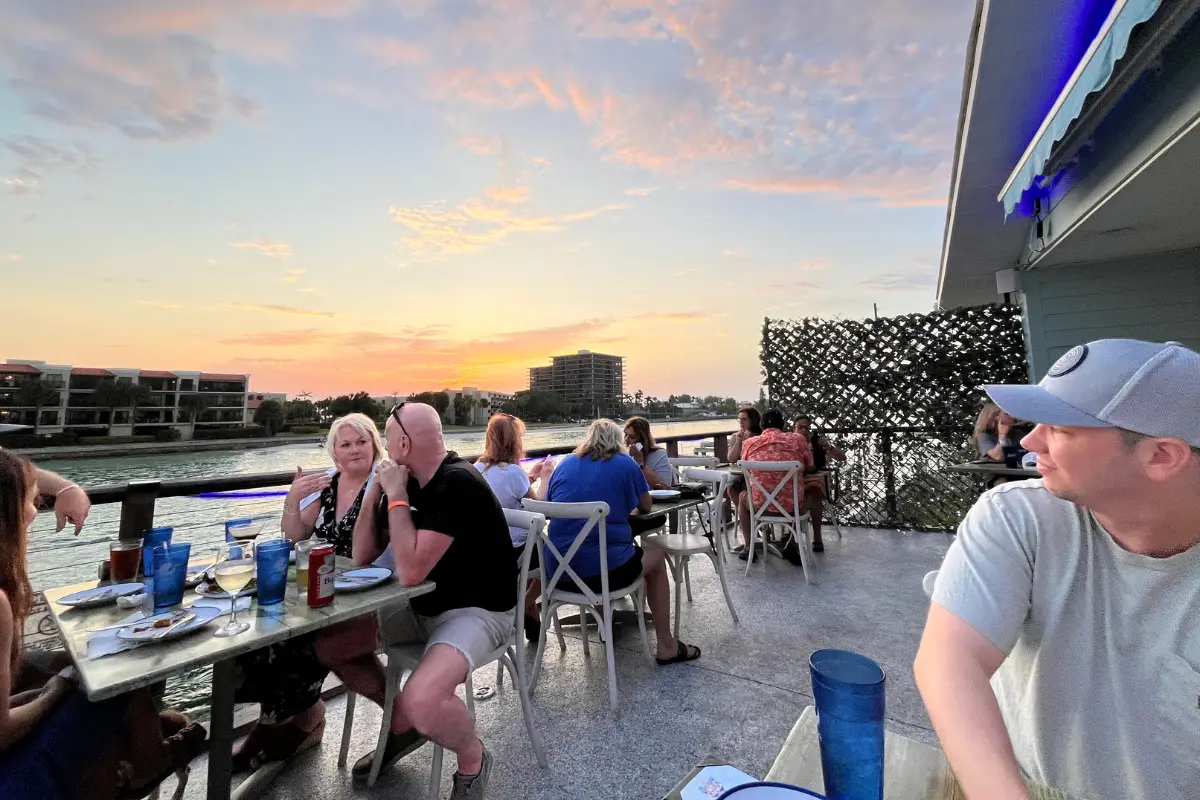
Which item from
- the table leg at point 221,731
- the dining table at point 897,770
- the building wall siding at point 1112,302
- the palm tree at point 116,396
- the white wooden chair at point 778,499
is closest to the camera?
the dining table at point 897,770

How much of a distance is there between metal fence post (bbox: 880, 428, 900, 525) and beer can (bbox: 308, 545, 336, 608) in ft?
19.0

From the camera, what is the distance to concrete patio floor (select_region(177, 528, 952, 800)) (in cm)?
176

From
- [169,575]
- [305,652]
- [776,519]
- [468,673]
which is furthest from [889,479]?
[169,575]

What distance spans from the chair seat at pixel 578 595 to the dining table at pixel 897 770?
1761 millimetres

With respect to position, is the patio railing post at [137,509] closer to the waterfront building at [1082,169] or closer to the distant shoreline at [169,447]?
the waterfront building at [1082,169]

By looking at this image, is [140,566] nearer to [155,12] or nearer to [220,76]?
[155,12]

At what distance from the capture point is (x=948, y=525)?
5.15m

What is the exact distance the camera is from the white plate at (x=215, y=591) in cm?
152

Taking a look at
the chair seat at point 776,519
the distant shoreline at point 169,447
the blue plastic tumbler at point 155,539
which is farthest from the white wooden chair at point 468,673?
the distant shoreline at point 169,447

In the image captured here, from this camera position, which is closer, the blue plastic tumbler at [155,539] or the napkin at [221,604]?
the napkin at [221,604]

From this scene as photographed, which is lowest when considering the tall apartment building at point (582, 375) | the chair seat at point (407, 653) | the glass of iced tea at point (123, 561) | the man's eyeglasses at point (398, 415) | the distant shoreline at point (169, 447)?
the distant shoreline at point (169, 447)

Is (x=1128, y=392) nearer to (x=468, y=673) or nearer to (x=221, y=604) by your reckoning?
(x=468, y=673)

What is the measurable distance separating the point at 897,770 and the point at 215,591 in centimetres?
192

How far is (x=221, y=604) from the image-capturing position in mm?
1445
